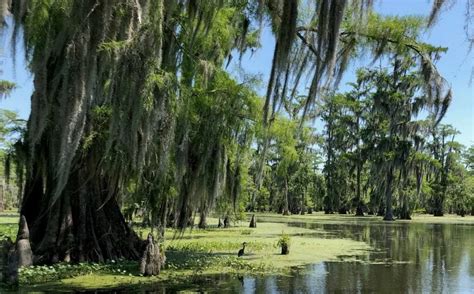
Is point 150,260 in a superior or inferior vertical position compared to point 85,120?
inferior

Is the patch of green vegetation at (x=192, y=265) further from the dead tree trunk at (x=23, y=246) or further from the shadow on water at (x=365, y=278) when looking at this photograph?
the shadow on water at (x=365, y=278)

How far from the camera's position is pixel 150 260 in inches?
406

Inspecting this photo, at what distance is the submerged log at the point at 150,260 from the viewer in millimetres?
10250

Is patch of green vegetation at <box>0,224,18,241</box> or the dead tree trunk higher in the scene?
the dead tree trunk

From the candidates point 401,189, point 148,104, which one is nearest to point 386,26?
point 148,104

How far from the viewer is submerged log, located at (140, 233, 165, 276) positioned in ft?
33.6

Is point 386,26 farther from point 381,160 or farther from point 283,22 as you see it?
point 381,160

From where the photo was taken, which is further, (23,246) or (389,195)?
(389,195)

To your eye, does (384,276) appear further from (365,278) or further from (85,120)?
(85,120)

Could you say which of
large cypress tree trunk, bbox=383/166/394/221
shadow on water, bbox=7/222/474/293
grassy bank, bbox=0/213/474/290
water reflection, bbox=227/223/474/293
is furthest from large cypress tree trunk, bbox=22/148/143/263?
large cypress tree trunk, bbox=383/166/394/221

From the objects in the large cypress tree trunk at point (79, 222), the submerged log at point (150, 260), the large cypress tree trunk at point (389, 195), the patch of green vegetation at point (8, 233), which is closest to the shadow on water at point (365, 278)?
the submerged log at point (150, 260)

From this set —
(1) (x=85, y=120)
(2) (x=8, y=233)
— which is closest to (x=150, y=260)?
(1) (x=85, y=120)

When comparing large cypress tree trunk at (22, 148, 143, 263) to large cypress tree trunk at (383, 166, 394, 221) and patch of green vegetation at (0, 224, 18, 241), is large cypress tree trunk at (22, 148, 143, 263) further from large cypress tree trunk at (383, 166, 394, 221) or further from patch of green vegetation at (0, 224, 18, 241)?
large cypress tree trunk at (383, 166, 394, 221)

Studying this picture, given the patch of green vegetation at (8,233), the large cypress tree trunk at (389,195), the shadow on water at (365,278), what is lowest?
the shadow on water at (365,278)
